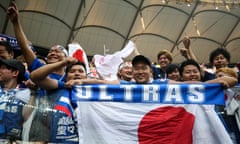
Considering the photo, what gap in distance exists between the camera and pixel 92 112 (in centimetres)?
357

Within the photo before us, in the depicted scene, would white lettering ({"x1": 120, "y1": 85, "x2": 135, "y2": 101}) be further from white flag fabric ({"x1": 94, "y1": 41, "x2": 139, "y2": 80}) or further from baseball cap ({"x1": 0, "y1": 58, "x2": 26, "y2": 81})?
white flag fabric ({"x1": 94, "y1": 41, "x2": 139, "y2": 80})

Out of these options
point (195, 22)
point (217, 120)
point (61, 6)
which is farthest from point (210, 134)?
point (195, 22)

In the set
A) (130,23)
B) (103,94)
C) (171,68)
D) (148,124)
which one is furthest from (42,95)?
(130,23)

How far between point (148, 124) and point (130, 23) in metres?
17.8

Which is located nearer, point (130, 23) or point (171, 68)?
point (171, 68)

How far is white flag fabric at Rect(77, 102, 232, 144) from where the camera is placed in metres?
3.48

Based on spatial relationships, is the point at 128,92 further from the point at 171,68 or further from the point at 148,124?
the point at 171,68

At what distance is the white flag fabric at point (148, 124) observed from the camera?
3477 mm

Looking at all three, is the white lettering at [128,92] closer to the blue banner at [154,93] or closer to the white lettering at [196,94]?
the blue banner at [154,93]

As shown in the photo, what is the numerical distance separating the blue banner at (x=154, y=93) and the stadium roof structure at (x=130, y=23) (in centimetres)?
1512

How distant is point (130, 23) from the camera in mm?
20969

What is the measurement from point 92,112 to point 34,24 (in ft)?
52.8

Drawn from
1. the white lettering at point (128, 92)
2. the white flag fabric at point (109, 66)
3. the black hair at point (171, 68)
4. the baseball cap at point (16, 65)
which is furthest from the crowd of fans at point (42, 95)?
the white flag fabric at point (109, 66)

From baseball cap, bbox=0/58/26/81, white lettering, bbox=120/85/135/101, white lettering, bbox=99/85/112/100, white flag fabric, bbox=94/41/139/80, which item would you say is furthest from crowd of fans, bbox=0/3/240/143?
white flag fabric, bbox=94/41/139/80
